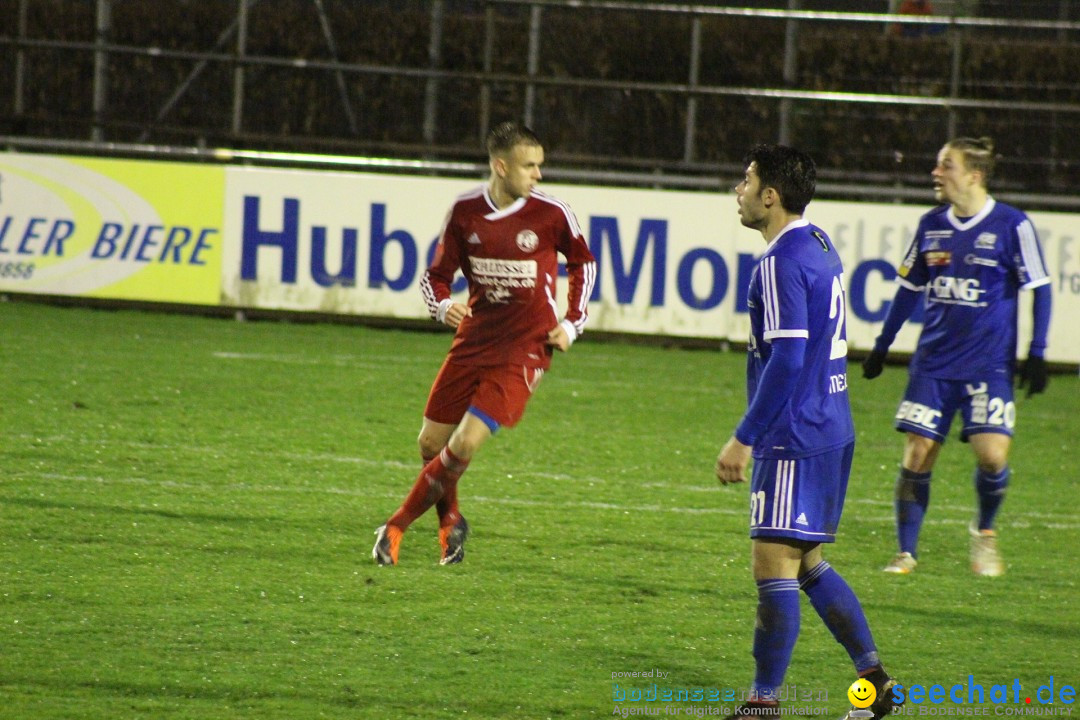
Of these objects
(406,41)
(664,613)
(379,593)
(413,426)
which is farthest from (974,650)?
(406,41)

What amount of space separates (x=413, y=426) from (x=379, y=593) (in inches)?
142

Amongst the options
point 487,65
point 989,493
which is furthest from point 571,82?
point 989,493

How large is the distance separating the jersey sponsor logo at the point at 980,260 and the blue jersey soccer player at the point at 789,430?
226 centimetres

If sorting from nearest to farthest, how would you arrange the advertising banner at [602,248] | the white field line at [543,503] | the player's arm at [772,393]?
the player's arm at [772,393]
the white field line at [543,503]
the advertising banner at [602,248]

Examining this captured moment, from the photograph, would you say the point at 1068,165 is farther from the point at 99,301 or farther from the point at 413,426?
the point at 99,301

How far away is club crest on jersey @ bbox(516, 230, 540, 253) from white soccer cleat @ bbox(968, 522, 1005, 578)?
7.68ft

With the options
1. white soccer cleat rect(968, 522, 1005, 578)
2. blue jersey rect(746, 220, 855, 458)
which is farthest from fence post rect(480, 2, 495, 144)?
blue jersey rect(746, 220, 855, 458)

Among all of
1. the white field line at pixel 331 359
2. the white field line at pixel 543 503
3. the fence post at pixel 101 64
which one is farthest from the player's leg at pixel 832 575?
the fence post at pixel 101 64

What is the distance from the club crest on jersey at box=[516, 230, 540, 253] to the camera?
19.9ft

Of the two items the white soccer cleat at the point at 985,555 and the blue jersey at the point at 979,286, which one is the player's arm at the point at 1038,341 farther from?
the white soccer cleat at the point at 985,555

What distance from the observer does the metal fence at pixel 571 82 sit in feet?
49.0

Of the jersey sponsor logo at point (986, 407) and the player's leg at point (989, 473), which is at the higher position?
the jersey sponsor logo at point (986, 407)

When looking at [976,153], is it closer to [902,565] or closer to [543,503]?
[902,565]

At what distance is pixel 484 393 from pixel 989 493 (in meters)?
2.30
